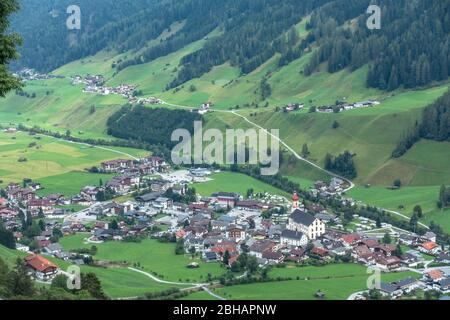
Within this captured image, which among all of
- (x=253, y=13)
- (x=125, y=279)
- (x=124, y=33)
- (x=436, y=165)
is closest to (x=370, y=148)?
(x=436, y=165)

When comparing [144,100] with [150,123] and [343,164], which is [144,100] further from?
[343,164]

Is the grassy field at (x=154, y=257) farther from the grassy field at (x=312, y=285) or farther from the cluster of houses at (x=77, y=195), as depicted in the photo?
the cluster of houses at (x=77, y=195)

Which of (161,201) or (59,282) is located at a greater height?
(59,282)

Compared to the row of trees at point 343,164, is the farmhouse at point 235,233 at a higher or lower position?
higher

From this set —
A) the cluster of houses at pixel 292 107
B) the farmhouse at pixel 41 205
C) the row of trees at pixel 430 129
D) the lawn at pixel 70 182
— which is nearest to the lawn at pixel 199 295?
the farmhouse at pixel 41 205

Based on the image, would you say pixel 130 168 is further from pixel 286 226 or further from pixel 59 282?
pixel 59 282

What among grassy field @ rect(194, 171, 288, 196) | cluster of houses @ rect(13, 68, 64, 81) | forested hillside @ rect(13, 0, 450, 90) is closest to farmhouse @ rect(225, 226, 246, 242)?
grassy field @ rect(194, 171, 288, 196)
